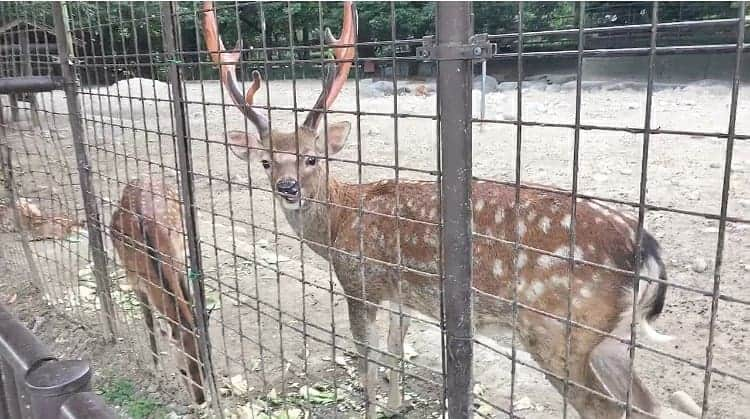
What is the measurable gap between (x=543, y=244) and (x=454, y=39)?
150 cm

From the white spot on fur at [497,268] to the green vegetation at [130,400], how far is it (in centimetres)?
191

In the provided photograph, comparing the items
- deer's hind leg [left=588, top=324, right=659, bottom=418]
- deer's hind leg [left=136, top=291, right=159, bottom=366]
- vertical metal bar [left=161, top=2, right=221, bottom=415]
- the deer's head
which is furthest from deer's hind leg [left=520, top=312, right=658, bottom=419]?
deer's hind leg [left=136, top=291, right=159, bottom=366]

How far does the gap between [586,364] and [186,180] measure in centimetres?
188

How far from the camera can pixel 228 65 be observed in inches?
126

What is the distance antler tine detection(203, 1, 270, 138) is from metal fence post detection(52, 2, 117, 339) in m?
0.95

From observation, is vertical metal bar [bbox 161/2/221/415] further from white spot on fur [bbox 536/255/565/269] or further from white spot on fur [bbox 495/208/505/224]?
white spot on fur [bbox 536/255/565/269]

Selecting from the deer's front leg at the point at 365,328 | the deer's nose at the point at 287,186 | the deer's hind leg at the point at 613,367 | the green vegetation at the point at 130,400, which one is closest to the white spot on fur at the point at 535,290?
the deer's hind leg at the point at 613,367

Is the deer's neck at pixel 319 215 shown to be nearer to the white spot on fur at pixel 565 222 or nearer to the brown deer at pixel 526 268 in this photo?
the brown deer at pixel 526 268

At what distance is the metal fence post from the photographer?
3.80 meters

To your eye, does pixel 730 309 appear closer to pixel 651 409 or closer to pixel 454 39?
pixel 651 409

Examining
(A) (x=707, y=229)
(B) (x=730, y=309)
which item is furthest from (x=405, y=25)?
(B) (x=730, y=309)

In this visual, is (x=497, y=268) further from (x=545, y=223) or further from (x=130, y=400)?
(x=130, y=400)

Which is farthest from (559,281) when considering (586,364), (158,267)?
(158,267)

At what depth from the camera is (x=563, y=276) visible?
287 centimetres
